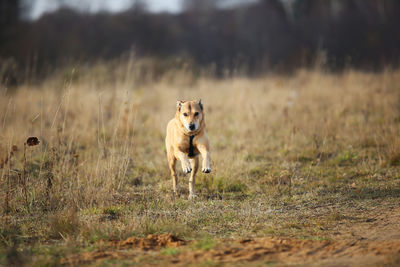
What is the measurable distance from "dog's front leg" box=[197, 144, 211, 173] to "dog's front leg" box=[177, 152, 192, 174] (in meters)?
0.18

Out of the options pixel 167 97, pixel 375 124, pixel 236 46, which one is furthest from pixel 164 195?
pixel 236 46

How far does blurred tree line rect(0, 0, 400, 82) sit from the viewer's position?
2069cm

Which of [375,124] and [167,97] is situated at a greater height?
[167,97]

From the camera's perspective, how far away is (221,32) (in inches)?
1045

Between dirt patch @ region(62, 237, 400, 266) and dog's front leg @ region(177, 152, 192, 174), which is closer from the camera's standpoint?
dirt patch @ region(62, 237, 400, 266)

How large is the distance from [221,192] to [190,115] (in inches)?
51.9

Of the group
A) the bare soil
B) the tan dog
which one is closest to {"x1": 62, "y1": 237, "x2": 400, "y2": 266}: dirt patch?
the bare soil

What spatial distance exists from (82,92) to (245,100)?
4830 millimetres

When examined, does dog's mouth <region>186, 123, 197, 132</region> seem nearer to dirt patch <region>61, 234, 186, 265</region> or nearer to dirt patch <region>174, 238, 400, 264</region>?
dirt patch <region>61, 234, 186, 265</region>

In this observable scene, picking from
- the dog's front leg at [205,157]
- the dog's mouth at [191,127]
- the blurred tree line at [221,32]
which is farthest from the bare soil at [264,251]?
the blurred tree line at [221,32]

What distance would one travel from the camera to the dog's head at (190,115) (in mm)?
5139

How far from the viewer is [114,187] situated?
540 cm

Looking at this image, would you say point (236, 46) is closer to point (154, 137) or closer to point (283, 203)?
point (154, 137)

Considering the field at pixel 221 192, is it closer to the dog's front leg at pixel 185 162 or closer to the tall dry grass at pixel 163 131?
the tall dry grass at pixel 163 131
